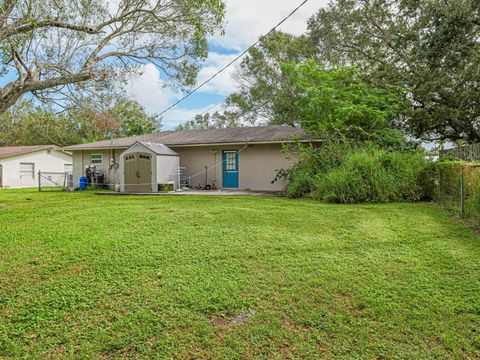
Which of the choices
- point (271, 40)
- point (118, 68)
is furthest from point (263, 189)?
point (271, 40)

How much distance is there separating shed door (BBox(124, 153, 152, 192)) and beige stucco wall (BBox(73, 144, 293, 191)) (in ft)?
7.81

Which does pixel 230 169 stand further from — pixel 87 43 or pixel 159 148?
pixel 87 43

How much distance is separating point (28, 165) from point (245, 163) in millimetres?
18344

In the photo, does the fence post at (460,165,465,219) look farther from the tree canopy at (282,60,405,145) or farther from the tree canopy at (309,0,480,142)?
the tree canopy at (309,0,480,142)

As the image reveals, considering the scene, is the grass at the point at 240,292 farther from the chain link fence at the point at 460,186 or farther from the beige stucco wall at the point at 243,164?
the beige stucco wall at the point at 243,164

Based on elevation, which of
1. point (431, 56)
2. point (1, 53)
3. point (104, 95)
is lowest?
point (104, 95)

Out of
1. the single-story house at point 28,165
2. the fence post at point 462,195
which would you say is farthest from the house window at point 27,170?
the fence post at point 462,195

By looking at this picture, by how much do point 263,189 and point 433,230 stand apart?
379 inches

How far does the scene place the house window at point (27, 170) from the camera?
80.0 feet

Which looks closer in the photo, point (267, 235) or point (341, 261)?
point (341, 261)

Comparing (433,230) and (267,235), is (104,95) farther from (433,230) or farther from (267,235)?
(433,230)

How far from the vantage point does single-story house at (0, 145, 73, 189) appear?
2334 cm

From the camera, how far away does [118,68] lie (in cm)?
967

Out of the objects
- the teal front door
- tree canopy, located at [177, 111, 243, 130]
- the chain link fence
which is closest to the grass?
the chain link fence
